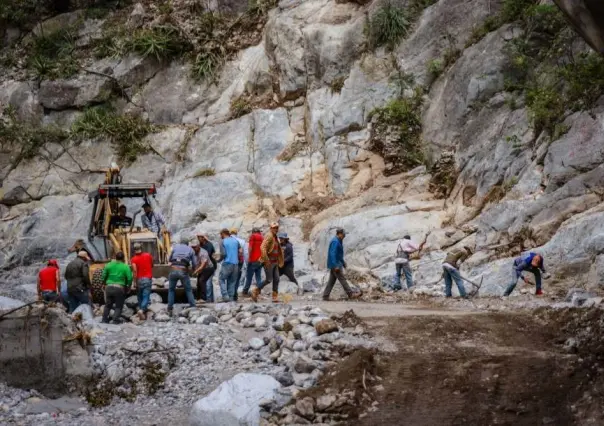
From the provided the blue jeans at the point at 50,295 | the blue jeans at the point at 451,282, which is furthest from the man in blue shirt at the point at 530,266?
the blue jeans at the point at 50,295

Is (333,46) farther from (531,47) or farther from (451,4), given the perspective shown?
(531,47)

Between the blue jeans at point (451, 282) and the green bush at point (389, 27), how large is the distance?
11.1 m

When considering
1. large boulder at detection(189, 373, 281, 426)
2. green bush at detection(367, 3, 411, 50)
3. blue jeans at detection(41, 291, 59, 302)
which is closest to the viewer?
large boulder at detection(189, 373, 281, 426)

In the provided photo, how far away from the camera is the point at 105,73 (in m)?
30.1

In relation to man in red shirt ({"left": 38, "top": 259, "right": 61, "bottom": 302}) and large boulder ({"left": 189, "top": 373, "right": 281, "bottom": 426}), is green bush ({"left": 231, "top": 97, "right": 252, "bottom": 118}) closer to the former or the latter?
man in red shirt ({"left": 38, "top": 259, "right": 61, "bottom": 302})

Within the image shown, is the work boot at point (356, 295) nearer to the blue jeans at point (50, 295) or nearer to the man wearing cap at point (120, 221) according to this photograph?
the man wearing cap at point (120, 221)

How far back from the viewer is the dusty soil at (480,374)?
8750mm

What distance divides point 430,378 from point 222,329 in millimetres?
3964

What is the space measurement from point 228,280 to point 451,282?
444cm

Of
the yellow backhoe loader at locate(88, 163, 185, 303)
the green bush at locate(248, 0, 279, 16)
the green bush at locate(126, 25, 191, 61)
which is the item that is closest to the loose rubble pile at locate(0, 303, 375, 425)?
the yellow backhoe loader at locate(88, 163, 185, 303)

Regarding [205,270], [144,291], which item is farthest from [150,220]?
[144,291]

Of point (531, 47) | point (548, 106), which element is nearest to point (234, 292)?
point (548, 106)

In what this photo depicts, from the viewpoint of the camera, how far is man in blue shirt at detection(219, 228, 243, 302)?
15.2m

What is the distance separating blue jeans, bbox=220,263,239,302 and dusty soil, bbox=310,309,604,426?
3751 millimetres
